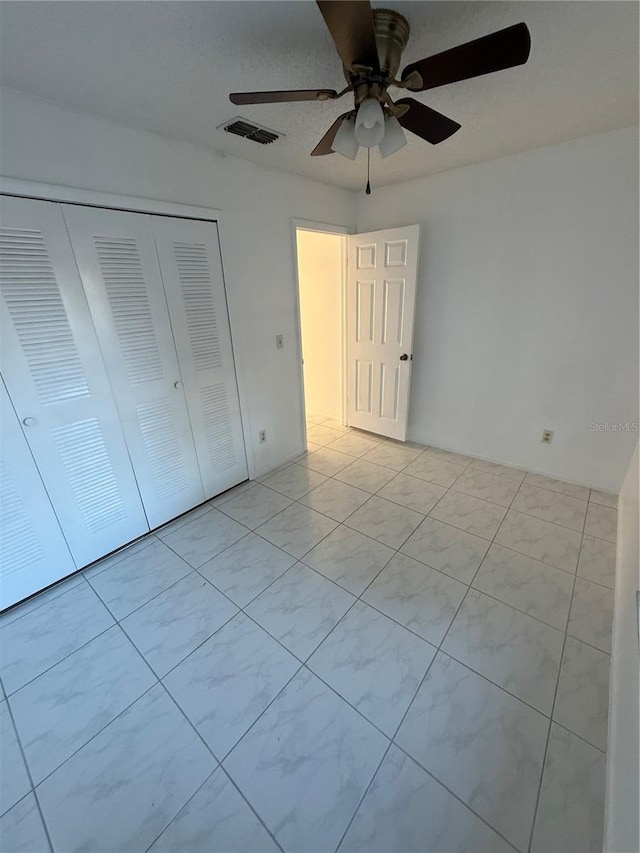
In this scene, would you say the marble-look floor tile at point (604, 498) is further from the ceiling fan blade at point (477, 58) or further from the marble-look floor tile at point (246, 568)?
the ceiling fan blade at point (477, 58)

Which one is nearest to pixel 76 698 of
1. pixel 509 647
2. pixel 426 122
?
pixel 509 647

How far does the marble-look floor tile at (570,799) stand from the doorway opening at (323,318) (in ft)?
9.16

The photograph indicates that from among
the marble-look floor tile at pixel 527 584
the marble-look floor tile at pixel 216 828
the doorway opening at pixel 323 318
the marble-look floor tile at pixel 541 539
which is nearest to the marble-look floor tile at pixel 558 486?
the marble-look floor tile at pixel 541 539

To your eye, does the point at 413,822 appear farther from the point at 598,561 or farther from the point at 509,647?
the point at 598,561

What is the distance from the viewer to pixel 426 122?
135cm

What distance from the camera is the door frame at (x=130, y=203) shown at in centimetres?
149

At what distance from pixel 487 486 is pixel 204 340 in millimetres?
2434

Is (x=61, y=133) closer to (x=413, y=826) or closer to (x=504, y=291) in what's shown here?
(x=504, y=291)

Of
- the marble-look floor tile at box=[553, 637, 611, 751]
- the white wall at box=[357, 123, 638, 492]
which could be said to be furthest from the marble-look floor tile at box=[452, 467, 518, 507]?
the marble-look floor tile at box=[553, 637, 611, 751]

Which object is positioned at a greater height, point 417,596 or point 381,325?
point 381,325

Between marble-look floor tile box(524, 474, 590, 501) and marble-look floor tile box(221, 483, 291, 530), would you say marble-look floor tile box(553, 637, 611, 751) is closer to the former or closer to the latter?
marble-look floor tile box(524, 474, 590, 501)

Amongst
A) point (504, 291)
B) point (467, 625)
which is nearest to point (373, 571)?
point (467, 625)

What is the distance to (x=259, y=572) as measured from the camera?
1964 millimetres

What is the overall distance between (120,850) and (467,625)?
149 centimetres
